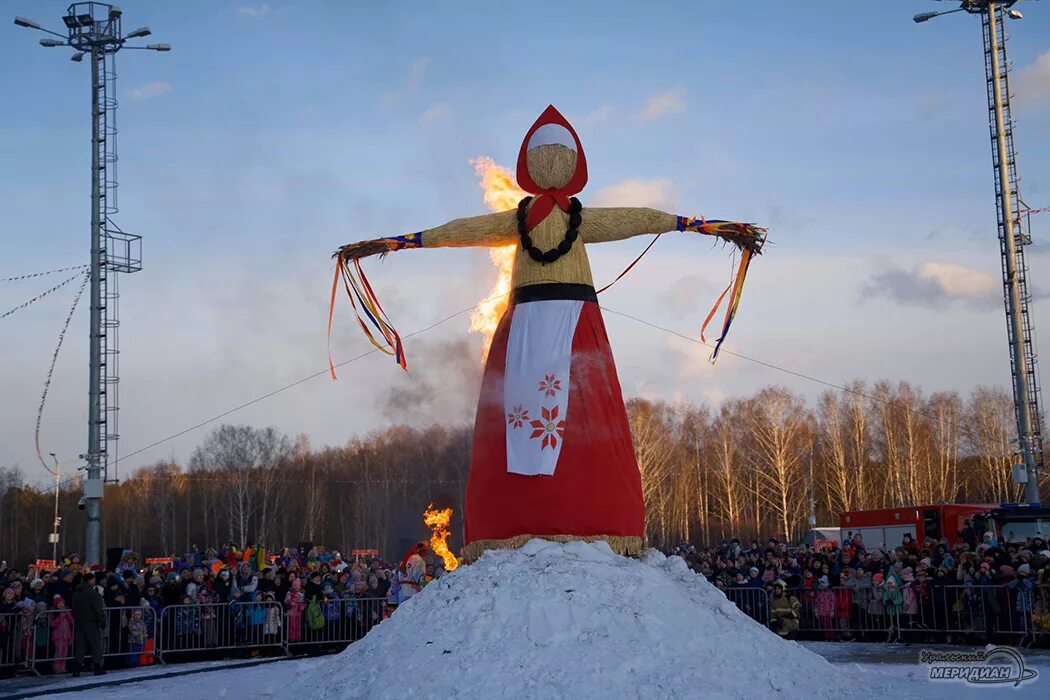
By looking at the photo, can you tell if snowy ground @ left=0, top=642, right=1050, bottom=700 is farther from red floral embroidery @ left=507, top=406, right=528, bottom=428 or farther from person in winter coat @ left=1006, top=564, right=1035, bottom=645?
red floral embroidery @ left=507, top=406, right=528, bottom=428

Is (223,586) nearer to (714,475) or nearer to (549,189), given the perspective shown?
(549,189)

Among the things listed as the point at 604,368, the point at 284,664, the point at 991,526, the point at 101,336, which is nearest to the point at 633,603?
the point at 604,368

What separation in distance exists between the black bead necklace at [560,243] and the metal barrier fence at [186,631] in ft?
29.9

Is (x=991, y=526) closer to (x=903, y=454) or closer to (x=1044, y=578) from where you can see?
(x=1044, y=578)

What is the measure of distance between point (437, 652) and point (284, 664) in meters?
7.21

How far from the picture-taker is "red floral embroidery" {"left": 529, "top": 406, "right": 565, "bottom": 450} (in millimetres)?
11977

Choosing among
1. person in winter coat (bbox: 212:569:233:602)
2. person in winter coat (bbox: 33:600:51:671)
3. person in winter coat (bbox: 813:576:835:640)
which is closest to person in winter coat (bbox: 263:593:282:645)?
person in winter coat (bbox: 212:569:233:602)

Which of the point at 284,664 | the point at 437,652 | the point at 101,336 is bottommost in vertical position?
the point at 284,664

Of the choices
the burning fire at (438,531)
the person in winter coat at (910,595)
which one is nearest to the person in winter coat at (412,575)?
the burning fire at (438,531)

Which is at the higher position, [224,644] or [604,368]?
[604,368]

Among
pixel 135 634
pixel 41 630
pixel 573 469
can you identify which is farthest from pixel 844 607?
pixel 41 630

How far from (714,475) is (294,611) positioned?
155 ft

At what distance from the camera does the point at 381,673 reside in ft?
33.6

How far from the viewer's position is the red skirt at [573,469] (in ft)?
38.9
